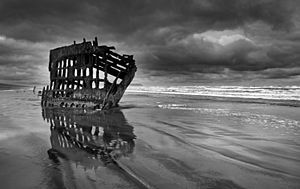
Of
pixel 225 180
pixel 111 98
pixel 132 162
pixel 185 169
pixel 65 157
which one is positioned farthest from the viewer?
pixel 111 98

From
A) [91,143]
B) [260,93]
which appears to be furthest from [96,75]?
[260,93]

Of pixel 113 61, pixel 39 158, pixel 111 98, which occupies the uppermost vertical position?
pixel 113 61

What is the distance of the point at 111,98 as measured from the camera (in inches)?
484

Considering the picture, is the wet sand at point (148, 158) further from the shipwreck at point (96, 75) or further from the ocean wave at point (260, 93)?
the ocean wave at point (260, 93)

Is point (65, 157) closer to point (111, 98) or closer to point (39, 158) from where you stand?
point (39, 158)

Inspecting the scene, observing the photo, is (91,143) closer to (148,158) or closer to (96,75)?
(148,158)

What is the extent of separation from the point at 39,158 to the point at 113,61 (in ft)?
30.2

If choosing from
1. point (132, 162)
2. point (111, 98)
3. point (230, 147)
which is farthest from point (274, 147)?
point (111, 98)

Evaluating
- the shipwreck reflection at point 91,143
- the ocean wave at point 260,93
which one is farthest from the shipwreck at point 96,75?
the ocean wave at point 260,93

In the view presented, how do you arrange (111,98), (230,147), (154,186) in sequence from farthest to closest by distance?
(111,98) < (230,147) < (154,186)

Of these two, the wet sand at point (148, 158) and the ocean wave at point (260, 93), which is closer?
the wet sand at point (148, 158)

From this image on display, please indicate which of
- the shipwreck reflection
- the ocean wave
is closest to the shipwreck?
the shipwreck reflection

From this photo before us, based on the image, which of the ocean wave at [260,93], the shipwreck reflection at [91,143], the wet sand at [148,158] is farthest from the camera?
the ocean wave at [260,93]

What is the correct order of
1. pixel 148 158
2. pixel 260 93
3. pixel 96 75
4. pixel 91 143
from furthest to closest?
pixel 260 93 → pixel 96 75 → pixel 91 143 → pixel 148 158
